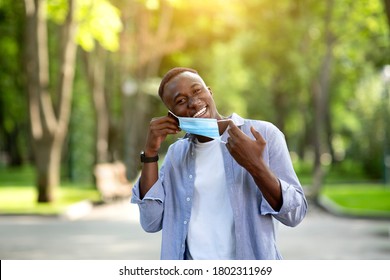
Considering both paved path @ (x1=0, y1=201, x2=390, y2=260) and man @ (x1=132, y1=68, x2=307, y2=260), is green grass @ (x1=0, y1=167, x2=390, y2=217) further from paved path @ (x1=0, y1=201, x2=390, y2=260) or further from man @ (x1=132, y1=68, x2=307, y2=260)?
man @ (x1=132, y1=68, x2=307, y2=260)

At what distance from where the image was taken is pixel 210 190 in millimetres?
3336

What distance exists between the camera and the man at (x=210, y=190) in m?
3.24

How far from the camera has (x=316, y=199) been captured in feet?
71.3

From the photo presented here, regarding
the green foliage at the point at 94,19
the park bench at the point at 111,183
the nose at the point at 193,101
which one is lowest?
the park bench at the point at 111,183

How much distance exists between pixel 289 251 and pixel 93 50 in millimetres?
16828

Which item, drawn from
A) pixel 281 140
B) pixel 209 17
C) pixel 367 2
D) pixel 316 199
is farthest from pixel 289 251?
pixel 209 17

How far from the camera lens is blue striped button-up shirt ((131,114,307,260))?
3.24 metres

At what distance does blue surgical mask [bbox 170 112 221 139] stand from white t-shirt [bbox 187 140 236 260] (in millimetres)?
119

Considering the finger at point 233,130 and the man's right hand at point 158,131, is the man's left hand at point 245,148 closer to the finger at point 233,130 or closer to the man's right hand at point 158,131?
the finger at point 233,130

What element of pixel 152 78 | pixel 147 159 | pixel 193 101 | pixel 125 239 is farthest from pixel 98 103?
pixel 193 101

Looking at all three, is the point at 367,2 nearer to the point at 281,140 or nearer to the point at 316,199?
the point at 316,199

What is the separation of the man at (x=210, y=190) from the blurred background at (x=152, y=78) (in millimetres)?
8892

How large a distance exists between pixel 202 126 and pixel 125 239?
10.4m

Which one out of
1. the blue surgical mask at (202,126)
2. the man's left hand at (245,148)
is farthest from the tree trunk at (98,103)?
the man's left hand at (245,148)
